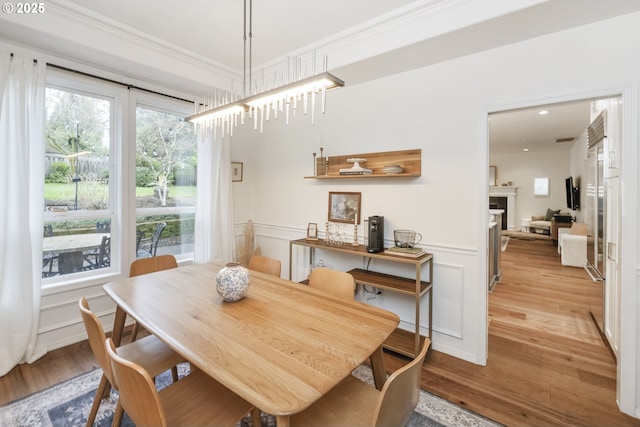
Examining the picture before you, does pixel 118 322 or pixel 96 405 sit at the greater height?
pixel 118 322

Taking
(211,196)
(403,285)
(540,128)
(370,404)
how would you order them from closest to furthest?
(370,404)
(403,285)
(211,196)
(540,128)

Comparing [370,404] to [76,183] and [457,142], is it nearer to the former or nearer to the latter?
[457,142]

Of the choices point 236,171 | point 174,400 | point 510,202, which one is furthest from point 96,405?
point 510,202

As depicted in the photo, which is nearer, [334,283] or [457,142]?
[334,283]

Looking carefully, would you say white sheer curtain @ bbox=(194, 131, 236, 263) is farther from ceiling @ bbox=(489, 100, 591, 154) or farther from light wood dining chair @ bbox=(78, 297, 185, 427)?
ceiling @ bbox=(489, 100, 591, 154)

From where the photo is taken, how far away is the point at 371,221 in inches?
108

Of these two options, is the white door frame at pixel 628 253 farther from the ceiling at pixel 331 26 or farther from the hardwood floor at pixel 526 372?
the ceiling at pixel 331 26

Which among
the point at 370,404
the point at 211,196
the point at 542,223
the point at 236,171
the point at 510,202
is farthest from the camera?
the point at 510,202

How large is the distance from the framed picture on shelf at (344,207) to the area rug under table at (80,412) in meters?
1.68

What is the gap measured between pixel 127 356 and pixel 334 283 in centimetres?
129

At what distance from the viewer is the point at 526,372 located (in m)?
2.32

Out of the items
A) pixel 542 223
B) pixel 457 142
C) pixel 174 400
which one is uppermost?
pixel 457 142

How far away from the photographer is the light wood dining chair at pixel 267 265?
2.46m

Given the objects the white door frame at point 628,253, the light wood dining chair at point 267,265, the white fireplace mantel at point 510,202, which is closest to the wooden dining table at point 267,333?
the light wood dining chair at point 267,265
